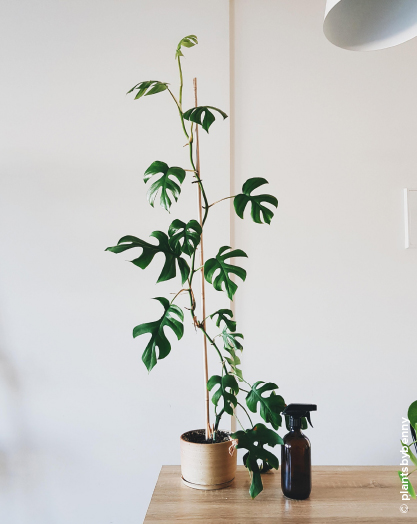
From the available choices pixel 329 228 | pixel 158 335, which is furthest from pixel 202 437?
pixel 329 228

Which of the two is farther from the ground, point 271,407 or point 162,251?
point 162,251

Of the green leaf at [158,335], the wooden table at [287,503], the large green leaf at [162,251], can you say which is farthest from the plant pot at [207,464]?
the large green leaf at [162,251]

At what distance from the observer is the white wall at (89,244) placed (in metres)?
1.60

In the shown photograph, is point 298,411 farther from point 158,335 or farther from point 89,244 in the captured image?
point 89,244

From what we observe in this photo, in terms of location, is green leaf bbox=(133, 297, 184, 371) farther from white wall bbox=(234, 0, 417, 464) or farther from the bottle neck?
white wall bbox=(234, 0, 417, 464)

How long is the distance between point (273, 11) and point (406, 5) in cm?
95

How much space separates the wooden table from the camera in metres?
0.98

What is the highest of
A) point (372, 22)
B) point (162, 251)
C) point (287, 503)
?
point (372, 22)

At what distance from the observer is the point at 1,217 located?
1639 millimetres

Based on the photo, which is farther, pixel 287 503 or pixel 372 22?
pixel 287 503

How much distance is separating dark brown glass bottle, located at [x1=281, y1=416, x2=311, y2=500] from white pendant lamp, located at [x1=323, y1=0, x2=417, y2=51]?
0.84m

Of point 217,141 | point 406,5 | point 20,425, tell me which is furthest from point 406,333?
point 20,425

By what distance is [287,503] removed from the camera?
3.43 feet

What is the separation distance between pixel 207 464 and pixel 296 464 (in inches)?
8.3
